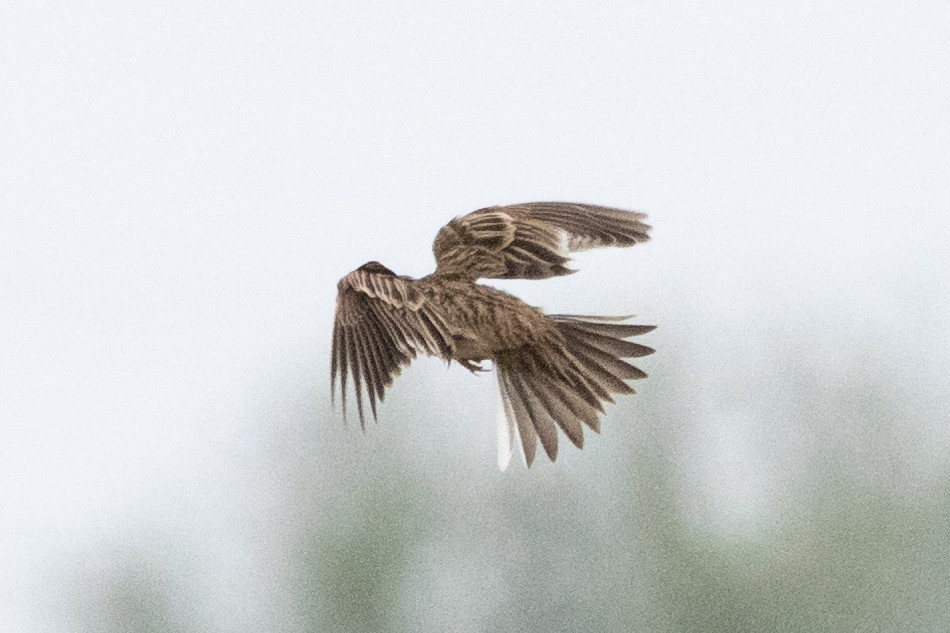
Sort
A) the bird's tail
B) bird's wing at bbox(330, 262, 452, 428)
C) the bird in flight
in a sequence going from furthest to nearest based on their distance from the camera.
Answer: the bird's tail < the bird in flight < bird's wing at bbox(330, 262, 452, 428)

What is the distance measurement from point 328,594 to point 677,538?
325 centimetres

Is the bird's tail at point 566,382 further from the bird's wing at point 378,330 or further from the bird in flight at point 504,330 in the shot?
the bird's wing at point 378,330

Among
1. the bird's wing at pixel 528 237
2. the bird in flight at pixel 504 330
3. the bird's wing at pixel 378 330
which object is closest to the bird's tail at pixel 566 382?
the bird in flight at pixel 504 330

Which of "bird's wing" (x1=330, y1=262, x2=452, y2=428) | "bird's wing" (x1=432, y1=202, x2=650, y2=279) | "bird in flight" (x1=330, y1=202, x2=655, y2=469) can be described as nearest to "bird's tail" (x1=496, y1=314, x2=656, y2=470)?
"bird in flight" (x1=330, y1=202, x2=655, y2=469)

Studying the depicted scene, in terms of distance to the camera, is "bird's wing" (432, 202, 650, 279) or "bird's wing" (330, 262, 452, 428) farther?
"bird's wing" (432, 202, 650, 279)

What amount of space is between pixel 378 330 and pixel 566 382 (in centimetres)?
31

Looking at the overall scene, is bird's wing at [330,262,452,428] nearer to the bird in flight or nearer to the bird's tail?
the bird in flight

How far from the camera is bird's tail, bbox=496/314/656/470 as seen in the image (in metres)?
2.56

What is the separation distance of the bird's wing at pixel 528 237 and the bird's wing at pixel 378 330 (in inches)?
6.3

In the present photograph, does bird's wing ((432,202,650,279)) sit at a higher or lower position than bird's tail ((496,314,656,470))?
higher

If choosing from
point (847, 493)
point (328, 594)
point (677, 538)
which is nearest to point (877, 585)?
point (847, 493)

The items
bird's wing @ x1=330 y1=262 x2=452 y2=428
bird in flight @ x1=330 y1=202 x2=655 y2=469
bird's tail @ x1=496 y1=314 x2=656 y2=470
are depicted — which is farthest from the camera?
bird's tail @ x1=496 y1=314 x2=656 y2=470

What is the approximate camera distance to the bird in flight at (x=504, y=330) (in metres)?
2.42

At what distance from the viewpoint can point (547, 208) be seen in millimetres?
2979
